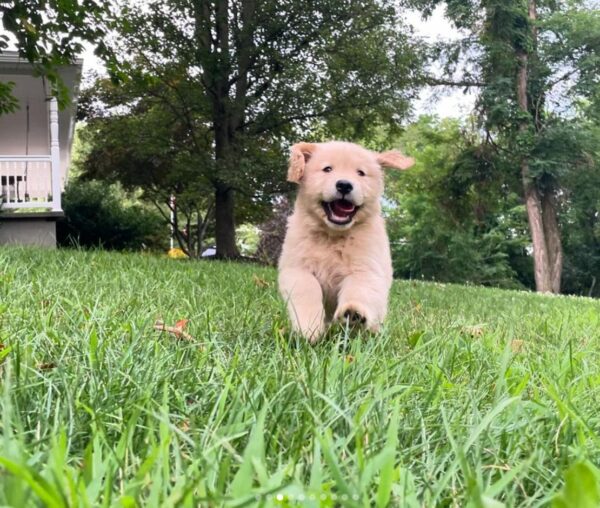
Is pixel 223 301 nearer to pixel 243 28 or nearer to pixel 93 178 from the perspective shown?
pixel 243 28

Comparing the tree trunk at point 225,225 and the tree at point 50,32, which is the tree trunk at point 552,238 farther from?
the tree at point 50,32

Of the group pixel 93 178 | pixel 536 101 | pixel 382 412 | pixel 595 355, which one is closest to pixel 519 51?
pixel 536 101

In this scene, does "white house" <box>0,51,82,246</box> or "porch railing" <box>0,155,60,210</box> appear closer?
"white house" <box>0,51,82,246</box>

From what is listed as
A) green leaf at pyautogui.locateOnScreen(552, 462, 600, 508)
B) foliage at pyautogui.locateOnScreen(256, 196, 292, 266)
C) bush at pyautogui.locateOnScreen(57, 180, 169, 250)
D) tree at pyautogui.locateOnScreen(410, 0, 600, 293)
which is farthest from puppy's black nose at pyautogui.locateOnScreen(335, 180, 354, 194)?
foliage at pyautogui.locateOnScreen(256, 196, 292, 266)

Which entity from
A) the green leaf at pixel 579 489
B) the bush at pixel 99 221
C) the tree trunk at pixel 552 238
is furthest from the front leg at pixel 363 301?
the tree trunk at pixel 552 238

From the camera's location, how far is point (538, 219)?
2127cm

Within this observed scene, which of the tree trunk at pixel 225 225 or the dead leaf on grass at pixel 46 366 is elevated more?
the tree trunk at pixel 225 225

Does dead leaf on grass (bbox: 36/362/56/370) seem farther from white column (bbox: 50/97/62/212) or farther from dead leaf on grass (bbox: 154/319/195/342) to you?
white column (bbox: 50/97/62/212)

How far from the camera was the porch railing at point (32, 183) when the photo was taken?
42.6 feet

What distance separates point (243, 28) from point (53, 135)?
193 inches

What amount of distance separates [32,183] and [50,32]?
8.06 meters

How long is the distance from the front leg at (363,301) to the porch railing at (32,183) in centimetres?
1154

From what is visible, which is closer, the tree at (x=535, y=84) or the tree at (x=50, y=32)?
the tree at (x=50, y=32)

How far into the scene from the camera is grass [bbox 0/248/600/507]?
844mm
